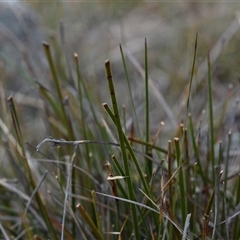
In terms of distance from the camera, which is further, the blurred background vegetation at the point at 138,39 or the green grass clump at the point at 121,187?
the blurred background vegetation at the point at 138,39

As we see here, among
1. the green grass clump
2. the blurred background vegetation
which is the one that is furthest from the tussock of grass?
the blurred background vegetation

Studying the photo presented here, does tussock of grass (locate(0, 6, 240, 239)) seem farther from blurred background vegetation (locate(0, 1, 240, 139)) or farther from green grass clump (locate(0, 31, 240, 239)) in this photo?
blurred background vegetation (locate(0, 1, 240, 139))

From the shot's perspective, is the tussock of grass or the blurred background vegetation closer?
the tussock of grass

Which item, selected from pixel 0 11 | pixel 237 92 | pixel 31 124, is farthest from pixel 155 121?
pixel 0 11

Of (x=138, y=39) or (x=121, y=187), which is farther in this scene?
(x=138, y=39)

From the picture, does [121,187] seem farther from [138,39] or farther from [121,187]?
[138,39]

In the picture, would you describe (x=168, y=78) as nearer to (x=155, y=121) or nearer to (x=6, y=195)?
(x=155, y=121)

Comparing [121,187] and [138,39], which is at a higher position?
[138,39]

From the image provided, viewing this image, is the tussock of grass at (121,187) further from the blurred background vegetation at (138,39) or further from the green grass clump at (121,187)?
the blurred background vegetation at (138,39)

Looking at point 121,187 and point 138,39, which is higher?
point 138,39

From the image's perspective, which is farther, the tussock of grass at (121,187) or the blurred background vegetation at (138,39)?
the blurred background vegetation at (138,39)

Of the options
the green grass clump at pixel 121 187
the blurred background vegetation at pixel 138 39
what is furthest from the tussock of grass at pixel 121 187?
the blurred background vegetation at pixel 138 39

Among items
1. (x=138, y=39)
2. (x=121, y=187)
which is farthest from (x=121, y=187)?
(x=138, y=39)

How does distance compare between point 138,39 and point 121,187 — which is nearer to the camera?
point 121,187
